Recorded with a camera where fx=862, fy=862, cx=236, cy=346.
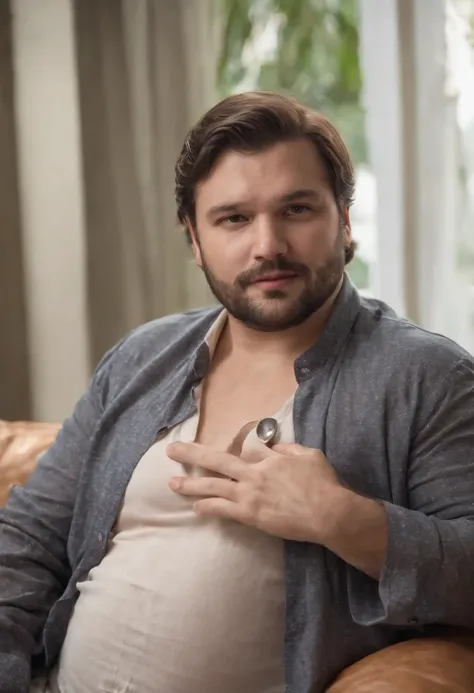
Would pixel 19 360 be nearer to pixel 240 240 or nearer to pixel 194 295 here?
pixel 194 295

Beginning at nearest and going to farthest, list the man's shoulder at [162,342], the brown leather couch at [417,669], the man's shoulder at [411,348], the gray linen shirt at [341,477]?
the brown leather couch at [417,669] → the gray linen shirt at [341,477] → the man's shoulder at [411,348] → the man's shoulder at [162,342]

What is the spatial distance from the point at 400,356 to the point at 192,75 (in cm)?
116

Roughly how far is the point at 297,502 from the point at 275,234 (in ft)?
1.30

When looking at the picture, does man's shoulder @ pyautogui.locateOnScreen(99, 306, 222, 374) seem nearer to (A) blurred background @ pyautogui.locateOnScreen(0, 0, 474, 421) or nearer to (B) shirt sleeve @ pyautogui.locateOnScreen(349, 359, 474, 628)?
(B) shirt sleeve @ pyautogui.locateOnScreen(349, 359, 474, 628)

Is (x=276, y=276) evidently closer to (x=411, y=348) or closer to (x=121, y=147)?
(x=411, y=348)

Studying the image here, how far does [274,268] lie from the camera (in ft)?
4.14

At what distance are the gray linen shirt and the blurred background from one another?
2.24 feet

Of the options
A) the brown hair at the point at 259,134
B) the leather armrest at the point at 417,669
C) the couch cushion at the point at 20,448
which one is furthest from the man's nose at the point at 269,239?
the couch cushion at the point at 20,448

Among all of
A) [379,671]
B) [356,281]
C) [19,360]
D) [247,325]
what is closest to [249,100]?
[247,325]

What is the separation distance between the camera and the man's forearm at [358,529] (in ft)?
3.56

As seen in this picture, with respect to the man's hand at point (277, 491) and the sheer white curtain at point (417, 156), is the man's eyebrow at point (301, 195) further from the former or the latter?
the sheer white curtain at point (417, 156)

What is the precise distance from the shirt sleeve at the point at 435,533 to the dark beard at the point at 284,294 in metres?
0.23

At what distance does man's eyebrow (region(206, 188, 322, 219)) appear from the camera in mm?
1271

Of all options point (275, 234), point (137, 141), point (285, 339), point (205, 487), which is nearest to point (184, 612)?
point (205, 487)
